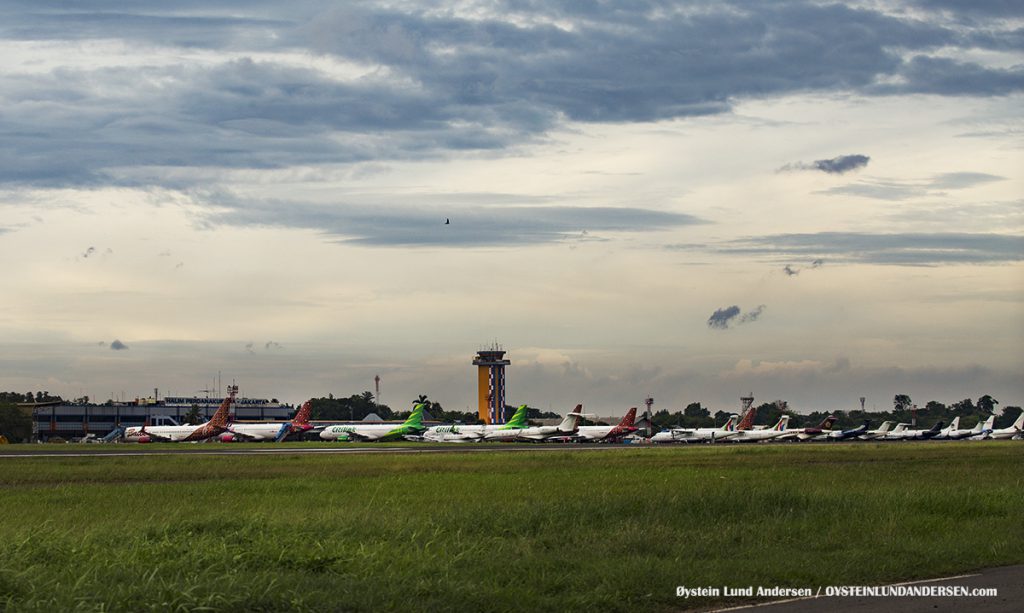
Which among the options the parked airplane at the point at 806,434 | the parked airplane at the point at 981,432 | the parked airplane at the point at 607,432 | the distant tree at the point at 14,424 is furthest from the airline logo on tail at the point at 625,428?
the distant tree at the point at 14,424

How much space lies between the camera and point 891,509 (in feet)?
90.3

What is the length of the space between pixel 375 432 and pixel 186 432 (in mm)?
23136

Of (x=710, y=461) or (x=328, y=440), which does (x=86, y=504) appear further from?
(x=328, y=440)

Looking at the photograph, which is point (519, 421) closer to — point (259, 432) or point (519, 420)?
point (519, 420)

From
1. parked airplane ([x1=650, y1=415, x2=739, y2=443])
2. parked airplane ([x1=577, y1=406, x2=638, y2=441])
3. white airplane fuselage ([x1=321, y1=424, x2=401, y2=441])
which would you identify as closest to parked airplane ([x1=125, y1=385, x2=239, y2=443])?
white airplane fuselage ([x1=321, y1=424, x2=401, y2=441])

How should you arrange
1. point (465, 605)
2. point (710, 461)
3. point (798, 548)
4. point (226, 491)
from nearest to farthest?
point (465, 605)
point (798, 548)
point (226, 491)
point (710, 461)

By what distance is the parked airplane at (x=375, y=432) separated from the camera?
136 metres

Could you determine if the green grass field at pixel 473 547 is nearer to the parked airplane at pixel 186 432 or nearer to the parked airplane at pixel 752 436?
the parked airplane at pixel 186 432

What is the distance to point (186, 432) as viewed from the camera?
129625 millimetres

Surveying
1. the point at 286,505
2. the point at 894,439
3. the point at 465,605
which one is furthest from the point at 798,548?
the point at 894,439

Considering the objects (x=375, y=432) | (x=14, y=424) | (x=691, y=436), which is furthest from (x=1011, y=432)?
(x=14, y=424)

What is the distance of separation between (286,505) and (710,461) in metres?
42.0

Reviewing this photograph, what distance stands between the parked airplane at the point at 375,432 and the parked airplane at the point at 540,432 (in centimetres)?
1073

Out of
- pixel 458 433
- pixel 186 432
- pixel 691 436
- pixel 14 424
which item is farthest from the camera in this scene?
pixel 14 424
